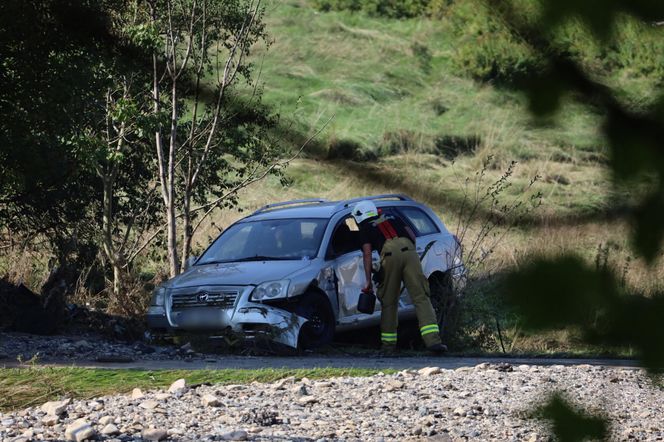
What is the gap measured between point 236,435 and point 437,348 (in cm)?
563

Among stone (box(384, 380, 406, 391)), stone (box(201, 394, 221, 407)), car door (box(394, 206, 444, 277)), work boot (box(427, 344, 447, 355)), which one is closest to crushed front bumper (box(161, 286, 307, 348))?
work boot (box(427, 344, 447, 355))

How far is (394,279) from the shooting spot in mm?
12469

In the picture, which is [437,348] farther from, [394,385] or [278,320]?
[394,385]

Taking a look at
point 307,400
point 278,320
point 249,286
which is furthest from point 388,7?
point 249,286

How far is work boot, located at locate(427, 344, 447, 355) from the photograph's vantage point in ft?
41.1

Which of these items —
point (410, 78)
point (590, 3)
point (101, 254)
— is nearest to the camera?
point (590, 3)

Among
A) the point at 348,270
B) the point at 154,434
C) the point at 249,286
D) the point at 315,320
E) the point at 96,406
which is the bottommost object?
the point at 154,434

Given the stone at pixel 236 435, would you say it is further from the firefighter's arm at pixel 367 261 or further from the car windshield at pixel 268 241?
the car windshield at pixel 268 241

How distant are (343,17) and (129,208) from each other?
16018mm

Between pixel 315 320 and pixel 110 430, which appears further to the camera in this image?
pixel 315 320

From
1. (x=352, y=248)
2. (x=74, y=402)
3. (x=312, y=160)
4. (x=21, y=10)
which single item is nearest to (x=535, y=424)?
(x=312, y=160)

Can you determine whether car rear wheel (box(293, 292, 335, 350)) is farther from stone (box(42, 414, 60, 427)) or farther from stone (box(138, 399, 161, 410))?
stone (box(42, 414, 60, 427))

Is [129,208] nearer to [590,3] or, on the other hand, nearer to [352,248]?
[352,248]

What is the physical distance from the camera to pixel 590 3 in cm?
155
